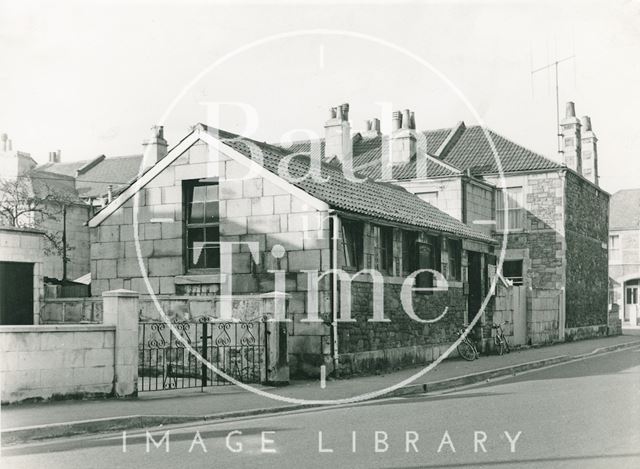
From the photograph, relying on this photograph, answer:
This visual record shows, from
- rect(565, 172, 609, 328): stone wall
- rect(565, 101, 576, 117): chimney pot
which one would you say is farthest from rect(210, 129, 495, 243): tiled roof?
rect(565, 101, 576, 117): chimney pot

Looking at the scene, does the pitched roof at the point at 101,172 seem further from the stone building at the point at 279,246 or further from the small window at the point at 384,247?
the small window at the point at 384,247

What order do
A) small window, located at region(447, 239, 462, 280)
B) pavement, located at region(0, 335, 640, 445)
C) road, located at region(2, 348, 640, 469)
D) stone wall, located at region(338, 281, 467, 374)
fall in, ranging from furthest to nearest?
small window, located at region(447, 239, 462, 280) → stone wall, located at region(338, 281, 467, 374) → pavement, located at region(0, 335, 640, 445) → road, located at region(2, 348, 640, 469)

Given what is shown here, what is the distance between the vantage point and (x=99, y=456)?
7645mm

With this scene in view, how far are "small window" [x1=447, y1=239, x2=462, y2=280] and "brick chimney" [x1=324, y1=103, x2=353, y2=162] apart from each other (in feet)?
34.3

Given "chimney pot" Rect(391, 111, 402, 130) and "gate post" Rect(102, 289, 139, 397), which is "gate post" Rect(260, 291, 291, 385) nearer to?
"gate post" Rect(102, 289, 139, 397)

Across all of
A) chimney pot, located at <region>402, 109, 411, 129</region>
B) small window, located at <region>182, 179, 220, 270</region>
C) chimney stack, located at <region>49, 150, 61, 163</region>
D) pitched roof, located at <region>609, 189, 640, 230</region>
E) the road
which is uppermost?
chimney stack, located at <region>49, 150, 61, 163</region>

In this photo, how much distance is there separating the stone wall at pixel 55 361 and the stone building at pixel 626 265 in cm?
4337

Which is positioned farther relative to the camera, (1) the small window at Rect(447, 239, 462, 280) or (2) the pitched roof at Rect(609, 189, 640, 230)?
(2) the pitched roof at Rect(609, 189, 640, 230)

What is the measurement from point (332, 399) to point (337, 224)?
162 inches

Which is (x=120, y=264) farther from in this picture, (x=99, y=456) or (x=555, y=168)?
(x=555, y=168)

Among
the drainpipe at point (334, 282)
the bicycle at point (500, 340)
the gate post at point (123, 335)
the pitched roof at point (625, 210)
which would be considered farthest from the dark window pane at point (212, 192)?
the pitched roof at point (625, 210)

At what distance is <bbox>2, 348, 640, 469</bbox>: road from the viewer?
24.0ft

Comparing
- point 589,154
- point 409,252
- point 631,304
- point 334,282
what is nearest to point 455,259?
point 409,252

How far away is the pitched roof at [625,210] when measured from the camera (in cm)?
5072
